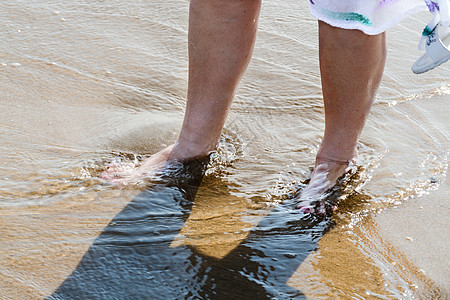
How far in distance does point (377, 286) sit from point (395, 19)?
2.68ft

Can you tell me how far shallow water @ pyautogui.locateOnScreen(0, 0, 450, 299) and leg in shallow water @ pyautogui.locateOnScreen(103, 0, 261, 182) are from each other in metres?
0.11

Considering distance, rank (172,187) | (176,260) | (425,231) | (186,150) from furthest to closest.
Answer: (186,150) < (172,187) < (425,231) < (176,260)

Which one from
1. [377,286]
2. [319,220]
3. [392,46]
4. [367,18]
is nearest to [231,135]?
[319,220]

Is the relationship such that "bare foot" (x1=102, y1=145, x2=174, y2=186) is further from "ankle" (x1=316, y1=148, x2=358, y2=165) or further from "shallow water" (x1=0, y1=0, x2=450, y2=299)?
"ankle" (x1=316, y1=148, x2=358, y2=165)

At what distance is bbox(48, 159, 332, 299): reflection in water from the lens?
1.44 m

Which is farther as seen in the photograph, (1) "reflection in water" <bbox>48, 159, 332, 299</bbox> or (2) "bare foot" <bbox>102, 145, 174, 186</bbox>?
(2) "bare foot" <bbox>102, 145, 174, 186</bbox>

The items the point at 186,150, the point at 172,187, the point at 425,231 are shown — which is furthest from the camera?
the point at 186,150

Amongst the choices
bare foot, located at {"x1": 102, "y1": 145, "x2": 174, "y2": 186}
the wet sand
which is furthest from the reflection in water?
the wet sand

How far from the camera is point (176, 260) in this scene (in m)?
1.54

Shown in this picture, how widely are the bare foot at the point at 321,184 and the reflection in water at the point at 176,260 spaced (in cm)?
5

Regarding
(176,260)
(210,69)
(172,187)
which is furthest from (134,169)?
(176,260)

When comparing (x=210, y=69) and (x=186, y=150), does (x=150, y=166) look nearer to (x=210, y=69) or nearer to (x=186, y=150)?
(x=186, y=150)

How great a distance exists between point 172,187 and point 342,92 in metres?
0.67

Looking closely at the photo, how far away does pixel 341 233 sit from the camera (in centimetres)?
176
